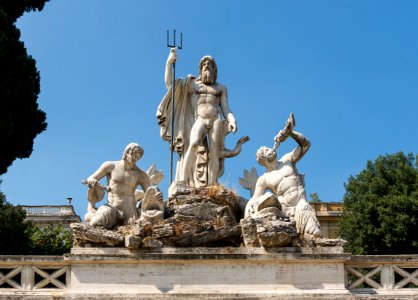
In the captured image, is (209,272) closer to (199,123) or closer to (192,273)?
(192,273)

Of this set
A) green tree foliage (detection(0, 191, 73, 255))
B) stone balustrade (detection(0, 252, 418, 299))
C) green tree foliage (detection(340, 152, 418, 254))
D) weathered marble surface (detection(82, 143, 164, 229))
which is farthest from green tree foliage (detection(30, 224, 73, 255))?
stone balustrade (detection(0, 252, 418, 299))

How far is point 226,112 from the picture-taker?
1791 centimetres

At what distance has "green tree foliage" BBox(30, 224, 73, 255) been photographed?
99.4 ft

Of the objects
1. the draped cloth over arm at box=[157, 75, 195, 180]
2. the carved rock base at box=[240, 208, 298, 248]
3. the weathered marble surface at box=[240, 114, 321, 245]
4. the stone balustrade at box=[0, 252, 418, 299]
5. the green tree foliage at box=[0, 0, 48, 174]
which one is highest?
the green tree foliage at box=[0, 0, 48, 174]

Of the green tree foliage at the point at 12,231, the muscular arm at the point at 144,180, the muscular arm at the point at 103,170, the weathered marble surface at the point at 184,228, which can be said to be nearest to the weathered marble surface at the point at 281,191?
the weathered marble surface at the point at 184,228

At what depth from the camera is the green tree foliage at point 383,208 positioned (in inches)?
1223

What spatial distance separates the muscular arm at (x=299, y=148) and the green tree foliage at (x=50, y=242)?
15.2 m

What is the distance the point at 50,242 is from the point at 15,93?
923 cm

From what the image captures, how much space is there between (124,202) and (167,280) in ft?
6.39

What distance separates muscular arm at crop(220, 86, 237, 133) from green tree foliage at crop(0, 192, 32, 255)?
12.4 metres

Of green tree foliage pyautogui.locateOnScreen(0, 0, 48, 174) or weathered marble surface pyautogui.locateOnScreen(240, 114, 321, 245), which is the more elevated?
green tree foliage pyautogui.locateOnScreen(0, 0, 48, 174)

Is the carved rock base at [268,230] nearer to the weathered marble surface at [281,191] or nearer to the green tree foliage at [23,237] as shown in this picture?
the weathered marble surface at [281,191]

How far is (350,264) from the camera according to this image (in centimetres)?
1552

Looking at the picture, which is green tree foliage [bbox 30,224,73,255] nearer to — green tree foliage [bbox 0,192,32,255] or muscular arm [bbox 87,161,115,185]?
Answer: green tree foliage [bbox 0,192,32,255]
